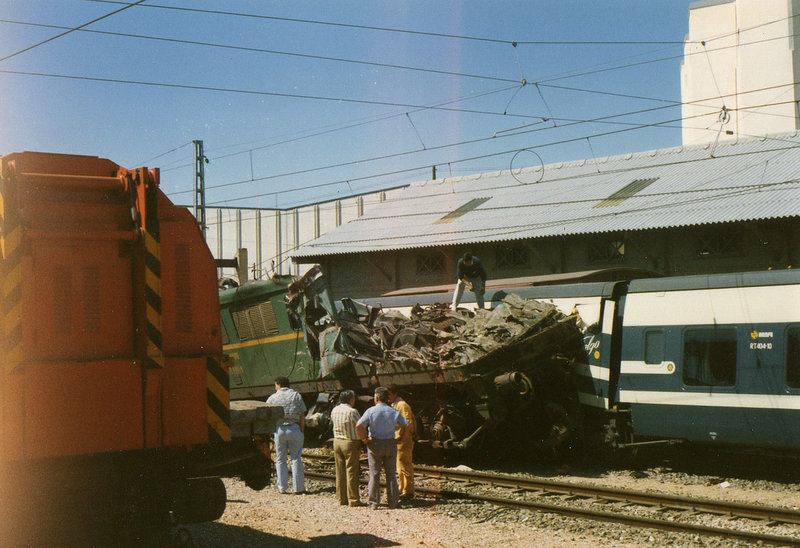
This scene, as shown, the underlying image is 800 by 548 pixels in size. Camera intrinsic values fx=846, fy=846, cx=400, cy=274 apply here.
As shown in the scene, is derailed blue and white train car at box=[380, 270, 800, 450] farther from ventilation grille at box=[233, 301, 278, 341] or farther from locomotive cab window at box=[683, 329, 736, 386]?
ventilation grille at box=[233, 301, 278, 341]

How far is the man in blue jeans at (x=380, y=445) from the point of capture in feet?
36.7

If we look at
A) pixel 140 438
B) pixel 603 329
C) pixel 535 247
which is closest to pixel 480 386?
pixel 603 329

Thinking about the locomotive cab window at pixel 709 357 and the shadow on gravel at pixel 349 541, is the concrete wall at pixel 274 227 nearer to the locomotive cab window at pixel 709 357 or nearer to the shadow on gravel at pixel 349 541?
the locomotive cab window at pixel 709 357

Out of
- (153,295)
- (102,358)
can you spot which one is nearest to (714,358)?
(153,295)

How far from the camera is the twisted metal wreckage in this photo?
14.3 metres

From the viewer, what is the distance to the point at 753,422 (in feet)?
42.5

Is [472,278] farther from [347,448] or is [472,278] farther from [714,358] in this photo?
[347,448]

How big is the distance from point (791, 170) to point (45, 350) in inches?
951

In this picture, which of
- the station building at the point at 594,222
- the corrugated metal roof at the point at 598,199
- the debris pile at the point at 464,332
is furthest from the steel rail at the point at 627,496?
the corrugated metal roof at the point at 598,199

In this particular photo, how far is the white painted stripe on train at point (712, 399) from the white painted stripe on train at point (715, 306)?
45.0 inches

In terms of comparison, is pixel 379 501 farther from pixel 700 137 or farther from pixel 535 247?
pixel 700 137

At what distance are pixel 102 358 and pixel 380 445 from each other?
5.38m

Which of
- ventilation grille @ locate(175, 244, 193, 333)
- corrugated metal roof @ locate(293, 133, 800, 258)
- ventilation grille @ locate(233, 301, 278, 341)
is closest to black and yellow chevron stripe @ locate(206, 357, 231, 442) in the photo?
ventilation grille @ locate(175, 244, 193, 333)

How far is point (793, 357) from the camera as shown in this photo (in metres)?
12.6
